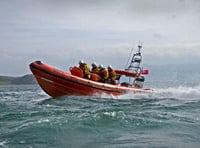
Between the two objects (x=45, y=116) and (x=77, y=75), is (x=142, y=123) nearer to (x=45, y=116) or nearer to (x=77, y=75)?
(x=45, y=116)

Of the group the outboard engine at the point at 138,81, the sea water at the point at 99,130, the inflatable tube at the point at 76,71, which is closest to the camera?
the sea water at the point at 99,130

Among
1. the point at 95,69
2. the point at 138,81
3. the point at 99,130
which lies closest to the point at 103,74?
the point at 95,69

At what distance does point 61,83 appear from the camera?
24359 millimetres

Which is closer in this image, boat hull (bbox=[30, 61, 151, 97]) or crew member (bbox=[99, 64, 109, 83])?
boat hull (bbox=[30, 61, 151, 97])

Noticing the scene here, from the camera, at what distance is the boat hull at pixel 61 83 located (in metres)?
24.0

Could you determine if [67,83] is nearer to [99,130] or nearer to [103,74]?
[103,74]

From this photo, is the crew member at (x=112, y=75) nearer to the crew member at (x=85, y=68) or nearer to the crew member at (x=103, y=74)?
the crew member at (x=103, y=74)

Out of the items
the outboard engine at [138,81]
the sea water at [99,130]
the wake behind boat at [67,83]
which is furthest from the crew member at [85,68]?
the sea water at [99,130]

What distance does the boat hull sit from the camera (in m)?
24.0

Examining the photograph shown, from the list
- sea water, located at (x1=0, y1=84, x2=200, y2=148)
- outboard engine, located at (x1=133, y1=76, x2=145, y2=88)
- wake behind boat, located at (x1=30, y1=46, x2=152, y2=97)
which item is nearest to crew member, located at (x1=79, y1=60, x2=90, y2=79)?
wake behind boat, located at (x1=30, y1=46, x2=152, y2=97)

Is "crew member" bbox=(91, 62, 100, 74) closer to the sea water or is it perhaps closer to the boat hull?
the boat hull

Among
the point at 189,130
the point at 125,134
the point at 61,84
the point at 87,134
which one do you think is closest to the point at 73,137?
the point at 87,134

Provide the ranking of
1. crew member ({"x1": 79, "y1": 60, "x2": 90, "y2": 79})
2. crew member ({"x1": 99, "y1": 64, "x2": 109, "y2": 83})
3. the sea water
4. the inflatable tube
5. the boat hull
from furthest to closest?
crew member ({"x1": 99, "y1": 64, "x2": 109, "y2": 83}) < crew member ({"x1": 79, "y1": 60, "x2": 90, "y2": 79}) < the inflatable tube < the boat hull < the sea water

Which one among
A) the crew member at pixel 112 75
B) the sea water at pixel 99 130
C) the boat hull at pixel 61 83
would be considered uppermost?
the crew member at pixel 112 75
